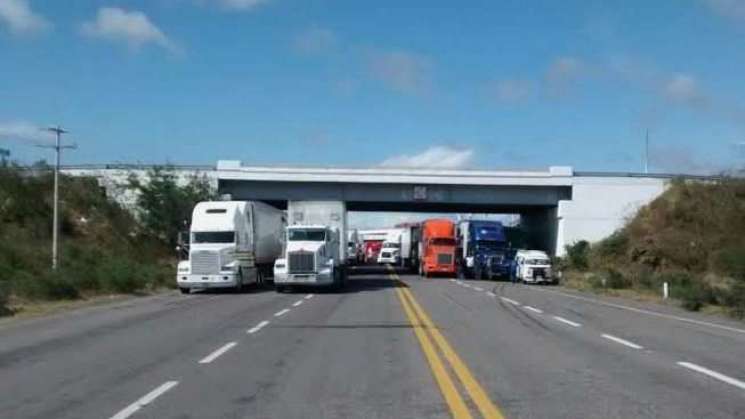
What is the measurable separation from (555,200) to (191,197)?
26.2 m

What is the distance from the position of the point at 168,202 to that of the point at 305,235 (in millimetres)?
25915

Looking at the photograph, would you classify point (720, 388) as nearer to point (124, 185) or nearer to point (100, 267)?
point (100, 267)

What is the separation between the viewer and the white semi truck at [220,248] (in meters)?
43.4

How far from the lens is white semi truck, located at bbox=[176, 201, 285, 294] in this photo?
142ft

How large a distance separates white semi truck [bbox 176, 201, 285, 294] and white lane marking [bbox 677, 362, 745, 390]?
2972cm

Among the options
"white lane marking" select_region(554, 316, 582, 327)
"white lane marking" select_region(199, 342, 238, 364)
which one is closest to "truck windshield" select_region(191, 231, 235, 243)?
"white lane marking" select_region(554, 316, 582, 327)

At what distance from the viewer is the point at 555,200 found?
73.2m

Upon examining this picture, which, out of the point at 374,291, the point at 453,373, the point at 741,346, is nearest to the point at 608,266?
the point at 374,291

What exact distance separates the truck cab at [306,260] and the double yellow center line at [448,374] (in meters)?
18.3

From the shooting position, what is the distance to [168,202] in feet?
223

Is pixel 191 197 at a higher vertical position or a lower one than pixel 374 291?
higher

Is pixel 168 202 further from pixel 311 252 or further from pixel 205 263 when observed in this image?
pixel 311 252

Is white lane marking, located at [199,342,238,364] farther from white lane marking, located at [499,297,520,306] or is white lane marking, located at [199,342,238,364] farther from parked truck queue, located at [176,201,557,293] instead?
parked truck queue, located at [176,201,557,293]

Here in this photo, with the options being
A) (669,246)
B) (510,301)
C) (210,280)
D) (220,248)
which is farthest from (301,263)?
(669,246)
